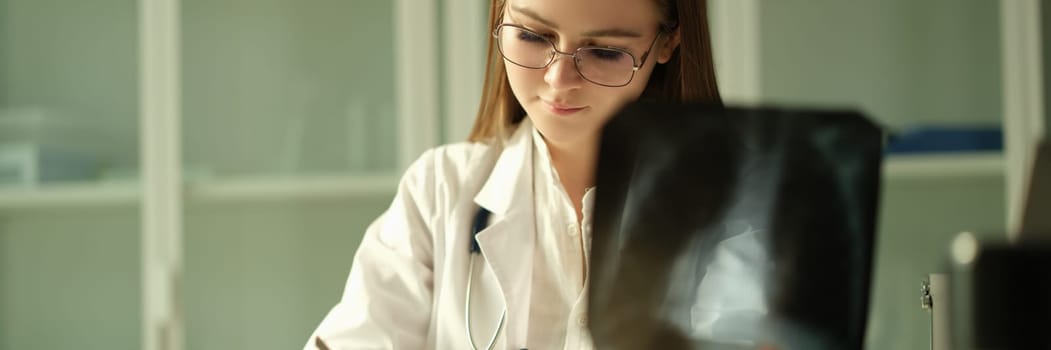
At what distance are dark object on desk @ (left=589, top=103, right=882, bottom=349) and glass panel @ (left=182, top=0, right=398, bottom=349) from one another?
1630 mm

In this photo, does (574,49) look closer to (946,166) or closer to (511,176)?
(511,176)

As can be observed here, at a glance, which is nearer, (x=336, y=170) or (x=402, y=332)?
(x=402, y=332)

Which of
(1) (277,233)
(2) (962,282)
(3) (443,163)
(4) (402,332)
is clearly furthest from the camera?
(1) (277,233)

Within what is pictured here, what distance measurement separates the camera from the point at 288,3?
2.27 m

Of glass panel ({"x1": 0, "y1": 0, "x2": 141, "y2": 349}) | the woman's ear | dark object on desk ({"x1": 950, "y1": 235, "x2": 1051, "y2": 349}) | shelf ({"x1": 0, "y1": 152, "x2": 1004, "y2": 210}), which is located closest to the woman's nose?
the woman's ear

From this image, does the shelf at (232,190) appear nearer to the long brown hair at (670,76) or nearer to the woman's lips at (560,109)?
the long brown hair at (670,76)

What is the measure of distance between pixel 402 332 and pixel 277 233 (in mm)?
1245

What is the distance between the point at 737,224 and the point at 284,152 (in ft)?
5.82

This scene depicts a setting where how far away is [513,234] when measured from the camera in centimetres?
112

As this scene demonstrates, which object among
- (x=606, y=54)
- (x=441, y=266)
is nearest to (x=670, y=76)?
(x=606, y=54)

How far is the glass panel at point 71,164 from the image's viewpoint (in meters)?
2.24

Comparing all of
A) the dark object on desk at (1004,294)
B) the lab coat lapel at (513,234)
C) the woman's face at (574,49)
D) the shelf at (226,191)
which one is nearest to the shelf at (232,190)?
the shelf at (226,191)

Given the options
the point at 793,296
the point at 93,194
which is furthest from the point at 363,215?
the point at 793,296

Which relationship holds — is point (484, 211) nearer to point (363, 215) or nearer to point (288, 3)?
point (363, 215)
